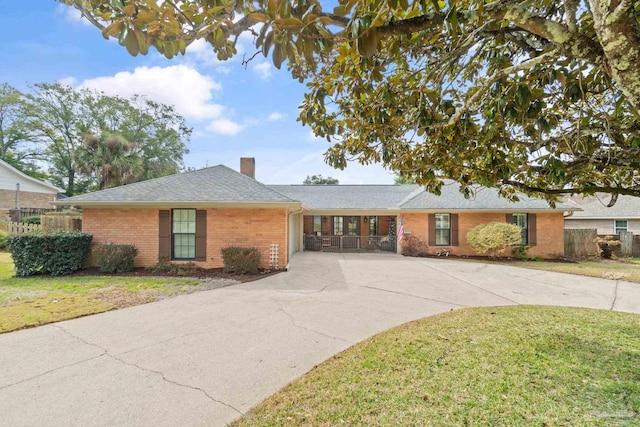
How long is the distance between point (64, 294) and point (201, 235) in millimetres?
4184

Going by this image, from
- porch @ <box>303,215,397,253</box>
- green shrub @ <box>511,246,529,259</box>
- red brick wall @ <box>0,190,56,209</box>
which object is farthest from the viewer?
red brick wall @ <box>0,190,56,209</box>

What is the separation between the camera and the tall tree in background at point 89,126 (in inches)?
1213

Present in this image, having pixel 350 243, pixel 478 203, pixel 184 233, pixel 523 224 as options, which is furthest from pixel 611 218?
pixel 184 233

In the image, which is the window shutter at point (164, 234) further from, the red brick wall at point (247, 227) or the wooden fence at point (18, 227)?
the wooden fence at point (18, 227)

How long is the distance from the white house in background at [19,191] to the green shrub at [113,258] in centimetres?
1547

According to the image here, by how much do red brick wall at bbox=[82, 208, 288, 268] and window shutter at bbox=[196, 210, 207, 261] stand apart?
13 cm

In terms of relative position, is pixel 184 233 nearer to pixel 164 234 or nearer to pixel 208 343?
pixel 164 234

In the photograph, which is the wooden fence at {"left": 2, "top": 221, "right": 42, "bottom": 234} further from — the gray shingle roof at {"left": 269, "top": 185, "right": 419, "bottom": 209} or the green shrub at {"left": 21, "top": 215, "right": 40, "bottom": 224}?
the gray shingle roof at {"left": 269, "top": 185, "right": 419, "bottom": 209}

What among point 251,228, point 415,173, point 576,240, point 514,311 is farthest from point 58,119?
point 576,240

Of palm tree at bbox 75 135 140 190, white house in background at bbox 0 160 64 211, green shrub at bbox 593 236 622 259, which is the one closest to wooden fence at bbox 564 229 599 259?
green shrub at bbox 593 236 622 259

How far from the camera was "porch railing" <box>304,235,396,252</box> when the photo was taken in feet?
59.2

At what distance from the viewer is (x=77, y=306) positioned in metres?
A: 6.15

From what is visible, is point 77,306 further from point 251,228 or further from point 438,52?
point 438,52

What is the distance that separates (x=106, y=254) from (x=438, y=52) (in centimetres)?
1122
